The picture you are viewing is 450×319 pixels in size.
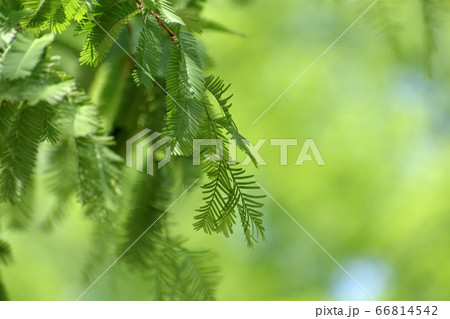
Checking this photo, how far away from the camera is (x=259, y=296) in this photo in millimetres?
2830

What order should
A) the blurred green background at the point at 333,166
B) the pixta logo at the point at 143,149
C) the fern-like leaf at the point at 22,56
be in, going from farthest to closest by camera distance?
the blurred green background at the point at 333,166 → the pixta logo at the point at 143,149 → the fern-like leaf at the point at 22,56

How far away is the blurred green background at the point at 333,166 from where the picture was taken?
2.52 metres

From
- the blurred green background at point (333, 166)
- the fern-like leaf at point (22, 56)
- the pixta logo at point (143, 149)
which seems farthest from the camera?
the blurred green background at point (333, 166)

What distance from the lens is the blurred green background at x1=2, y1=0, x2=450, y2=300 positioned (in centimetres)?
252

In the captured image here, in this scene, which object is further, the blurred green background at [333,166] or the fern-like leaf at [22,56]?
the blurred green background at [333,166]

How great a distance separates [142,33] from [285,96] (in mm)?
2221

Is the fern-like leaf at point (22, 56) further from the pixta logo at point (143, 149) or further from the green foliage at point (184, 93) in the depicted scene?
the pixta logo at point (143, 149)

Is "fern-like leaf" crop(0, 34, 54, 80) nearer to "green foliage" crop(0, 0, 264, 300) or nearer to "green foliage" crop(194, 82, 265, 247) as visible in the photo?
"green foliage" crop(0, 0, 264, 300)

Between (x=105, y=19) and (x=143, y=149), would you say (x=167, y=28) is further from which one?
(x=143, y=149)

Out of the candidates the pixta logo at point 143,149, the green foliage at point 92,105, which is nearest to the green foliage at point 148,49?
the green foliage at point 92,105

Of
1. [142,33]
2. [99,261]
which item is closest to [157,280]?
[99,261]

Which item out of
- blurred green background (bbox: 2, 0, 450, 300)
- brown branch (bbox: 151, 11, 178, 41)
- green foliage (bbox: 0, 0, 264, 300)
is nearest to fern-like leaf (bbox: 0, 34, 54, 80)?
green foliage (bbox: 0, 0, 264, 300)

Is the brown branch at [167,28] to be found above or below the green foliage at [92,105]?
above

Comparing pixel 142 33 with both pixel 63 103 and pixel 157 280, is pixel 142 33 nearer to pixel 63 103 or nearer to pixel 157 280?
pixel 63 103
